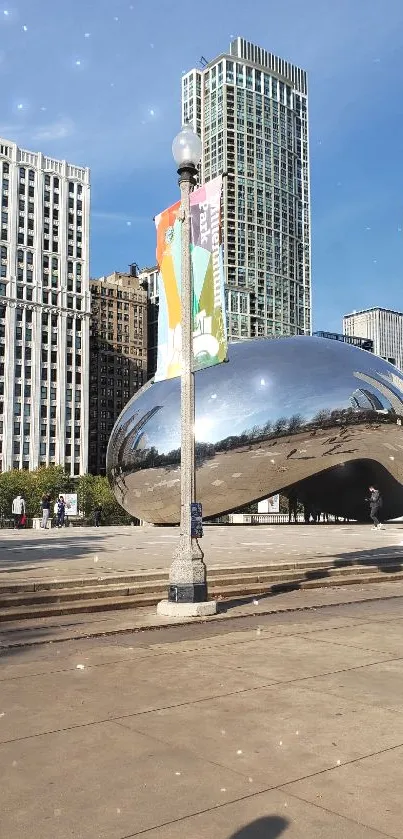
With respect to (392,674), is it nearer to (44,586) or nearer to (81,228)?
(44,586)

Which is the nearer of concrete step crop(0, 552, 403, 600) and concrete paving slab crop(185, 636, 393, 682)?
concrete paving slab crop(185, 636, 393, 682)

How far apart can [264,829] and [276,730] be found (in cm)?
156

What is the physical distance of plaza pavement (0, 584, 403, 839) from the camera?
371 cm

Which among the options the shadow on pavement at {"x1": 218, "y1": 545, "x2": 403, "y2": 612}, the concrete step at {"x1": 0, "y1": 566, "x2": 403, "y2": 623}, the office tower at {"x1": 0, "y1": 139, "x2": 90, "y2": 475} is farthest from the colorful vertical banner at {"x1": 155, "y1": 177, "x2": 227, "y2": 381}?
the office tower at {"x1": 0, "y1": 139, "x2": 90, "y2": 475}

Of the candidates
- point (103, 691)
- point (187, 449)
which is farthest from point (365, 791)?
point (187, 449)

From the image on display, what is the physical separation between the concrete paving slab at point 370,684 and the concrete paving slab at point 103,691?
22.2 inches

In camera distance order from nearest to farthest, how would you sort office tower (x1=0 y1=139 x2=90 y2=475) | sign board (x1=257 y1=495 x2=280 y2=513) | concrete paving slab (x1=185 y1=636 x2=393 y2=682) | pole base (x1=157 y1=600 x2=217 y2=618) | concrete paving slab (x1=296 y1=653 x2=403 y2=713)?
concrete paving slab (x1=296 y1=653 x2=403 y2=713)
concrete paving slab (x1=185 y1=636 x2=393 y2=682)
pole base (x1=157 y1=600 x2=217 y2=618)
sign board (x1=257 y1=495 x2=280 y2=513)
office tower (x1=0 y1=139 x2=90 y2=475)

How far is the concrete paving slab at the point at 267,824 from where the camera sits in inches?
139

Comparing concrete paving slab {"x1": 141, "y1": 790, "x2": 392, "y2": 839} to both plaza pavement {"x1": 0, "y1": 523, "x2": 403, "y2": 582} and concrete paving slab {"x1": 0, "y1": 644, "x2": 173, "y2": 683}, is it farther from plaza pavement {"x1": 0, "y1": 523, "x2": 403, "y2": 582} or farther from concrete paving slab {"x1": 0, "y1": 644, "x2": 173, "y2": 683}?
plaza pavement {"x1": 0, "y1": 523, "x2": 403, "y2": 582}

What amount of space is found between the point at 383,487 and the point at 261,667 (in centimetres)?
2813

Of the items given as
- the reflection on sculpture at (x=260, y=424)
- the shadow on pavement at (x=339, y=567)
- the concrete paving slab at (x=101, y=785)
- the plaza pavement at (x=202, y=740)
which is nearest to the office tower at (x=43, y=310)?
the reflection on sculpture at (x=260, y=424)

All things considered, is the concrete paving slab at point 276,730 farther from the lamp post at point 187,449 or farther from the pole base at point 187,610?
the lamp post at point 187,449

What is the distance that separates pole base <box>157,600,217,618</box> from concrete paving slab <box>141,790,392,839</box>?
641 cm

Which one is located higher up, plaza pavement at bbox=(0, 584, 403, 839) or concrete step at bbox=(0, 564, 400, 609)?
concrete step at bbox=(0, 564, 400, 609)
